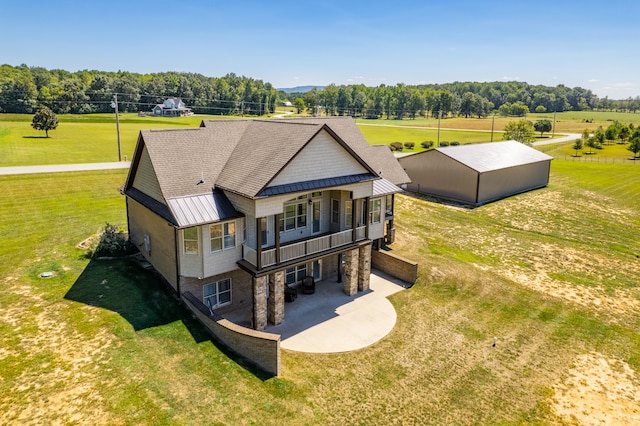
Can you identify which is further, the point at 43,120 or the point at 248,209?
the point at 43,120

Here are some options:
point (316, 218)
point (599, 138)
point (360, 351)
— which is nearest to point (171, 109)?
point (599, 138)

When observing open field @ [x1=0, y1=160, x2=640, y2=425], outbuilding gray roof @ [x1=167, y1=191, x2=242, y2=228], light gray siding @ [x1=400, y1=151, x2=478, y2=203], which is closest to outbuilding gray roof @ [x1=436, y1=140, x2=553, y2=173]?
light gray siding @ [x1=400, y1=151, x2=478, y2=203]

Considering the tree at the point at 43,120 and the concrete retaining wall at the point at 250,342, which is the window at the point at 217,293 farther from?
the tree at the point at 43,120

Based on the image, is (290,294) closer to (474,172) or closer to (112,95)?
(474,172)

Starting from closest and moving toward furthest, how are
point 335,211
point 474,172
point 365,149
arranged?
1. point 335,211
2. point 365,149
3. point 474,172

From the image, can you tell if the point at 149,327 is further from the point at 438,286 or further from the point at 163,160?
the point at 438,286

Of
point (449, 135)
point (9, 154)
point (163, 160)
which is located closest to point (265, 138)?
point (163, 160)
